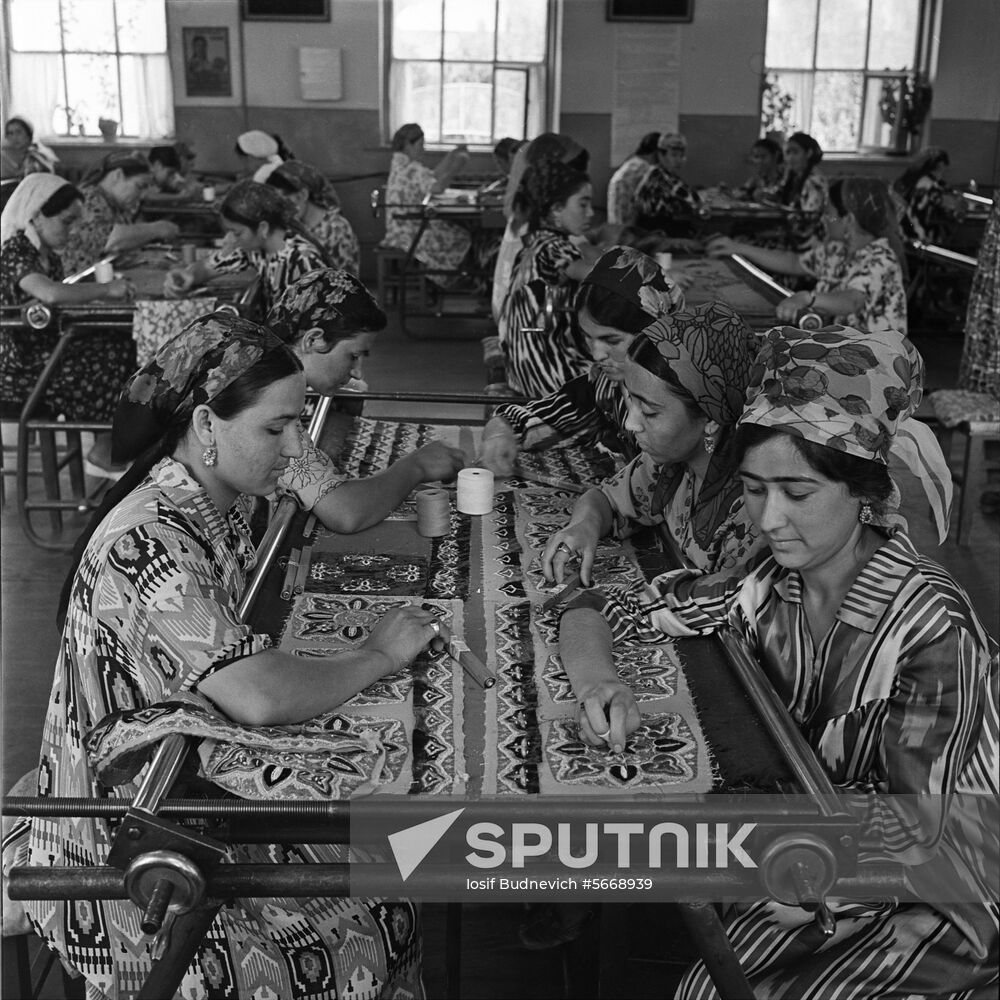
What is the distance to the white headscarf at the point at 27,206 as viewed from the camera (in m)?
4.80

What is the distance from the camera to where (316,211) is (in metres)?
5.91

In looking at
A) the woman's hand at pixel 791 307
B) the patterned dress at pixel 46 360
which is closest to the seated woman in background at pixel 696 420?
the woman's hand at pixel 791 307

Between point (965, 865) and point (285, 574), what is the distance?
122 cm

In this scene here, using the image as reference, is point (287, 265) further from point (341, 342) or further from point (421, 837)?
point (421, 837)

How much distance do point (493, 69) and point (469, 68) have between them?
0.20m

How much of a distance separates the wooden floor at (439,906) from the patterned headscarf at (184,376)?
40cm

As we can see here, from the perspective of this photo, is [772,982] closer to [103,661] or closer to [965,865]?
[965,865]

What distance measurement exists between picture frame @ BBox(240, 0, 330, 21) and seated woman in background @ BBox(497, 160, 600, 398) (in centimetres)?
656

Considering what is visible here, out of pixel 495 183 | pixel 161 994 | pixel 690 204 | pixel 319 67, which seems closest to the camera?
pixel 161 994

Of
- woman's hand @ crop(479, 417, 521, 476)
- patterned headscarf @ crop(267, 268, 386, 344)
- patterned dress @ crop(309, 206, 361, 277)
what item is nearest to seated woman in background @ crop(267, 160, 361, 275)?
patterned dress @ crop(309, 206, 361, 277)

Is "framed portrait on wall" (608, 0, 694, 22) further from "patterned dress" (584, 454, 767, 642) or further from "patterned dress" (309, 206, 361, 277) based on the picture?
"patterned dress" (584, 454, 767, 642)

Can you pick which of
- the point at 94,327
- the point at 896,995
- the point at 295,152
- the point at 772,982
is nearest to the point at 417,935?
the point at 772,982

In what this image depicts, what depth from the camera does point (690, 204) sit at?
7672 mm

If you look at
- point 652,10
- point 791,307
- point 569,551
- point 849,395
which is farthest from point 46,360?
point 652,10
